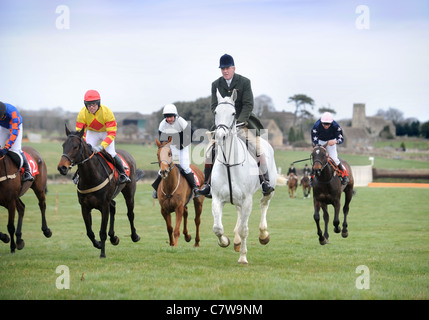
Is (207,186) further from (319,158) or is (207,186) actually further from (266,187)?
(319,158)

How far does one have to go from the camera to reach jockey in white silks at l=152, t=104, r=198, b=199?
48.2 ft

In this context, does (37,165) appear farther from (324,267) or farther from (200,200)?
(324,267)

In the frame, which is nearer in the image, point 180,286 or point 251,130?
point 180,286

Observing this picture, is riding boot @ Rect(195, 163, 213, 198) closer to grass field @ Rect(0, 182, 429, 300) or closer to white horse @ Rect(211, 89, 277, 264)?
white horse @ Rect(211, 89, 277, 264)

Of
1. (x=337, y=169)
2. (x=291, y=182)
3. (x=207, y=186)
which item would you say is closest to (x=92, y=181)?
(x=207, y=186)

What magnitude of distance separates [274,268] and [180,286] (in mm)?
2830

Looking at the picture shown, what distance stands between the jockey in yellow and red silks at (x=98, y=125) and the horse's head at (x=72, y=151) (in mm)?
352

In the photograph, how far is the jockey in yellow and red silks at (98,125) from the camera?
12.4 m

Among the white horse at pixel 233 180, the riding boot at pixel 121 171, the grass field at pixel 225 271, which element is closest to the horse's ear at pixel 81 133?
the riding boot at pixel 121 171

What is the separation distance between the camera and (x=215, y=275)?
33.1ft

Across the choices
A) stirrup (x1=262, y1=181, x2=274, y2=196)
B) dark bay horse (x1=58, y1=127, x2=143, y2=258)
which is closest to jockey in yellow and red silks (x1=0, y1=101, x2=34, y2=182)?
dark bay horse (x1=58, y1=127, x2=143, y2=258)

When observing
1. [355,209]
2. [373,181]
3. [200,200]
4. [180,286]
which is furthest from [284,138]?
[180,286]

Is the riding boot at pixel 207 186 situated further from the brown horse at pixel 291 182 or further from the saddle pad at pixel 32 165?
the brown horse at pixel 291 182

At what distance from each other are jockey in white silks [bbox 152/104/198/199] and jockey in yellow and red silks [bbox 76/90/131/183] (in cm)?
185
